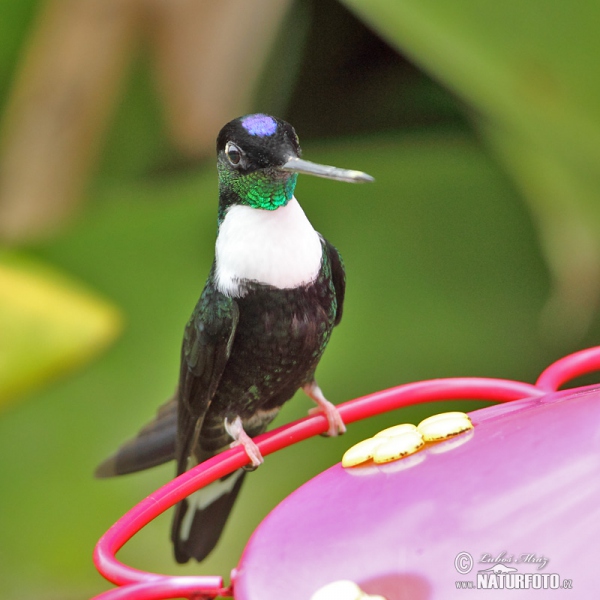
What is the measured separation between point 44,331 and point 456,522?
129 centimetres

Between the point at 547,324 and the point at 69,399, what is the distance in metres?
1.19

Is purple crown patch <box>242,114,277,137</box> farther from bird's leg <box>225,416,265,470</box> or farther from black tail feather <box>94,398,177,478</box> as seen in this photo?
black tail feather <box>94,398,177,478</box>

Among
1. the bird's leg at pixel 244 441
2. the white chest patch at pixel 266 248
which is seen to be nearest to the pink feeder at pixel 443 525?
the bird's leg at pixel 244 441

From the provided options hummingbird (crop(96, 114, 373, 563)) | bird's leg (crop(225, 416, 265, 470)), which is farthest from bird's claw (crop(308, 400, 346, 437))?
bird's leg (crop(225, 416, 265, 470))

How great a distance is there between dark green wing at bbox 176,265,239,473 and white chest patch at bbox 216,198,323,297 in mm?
28

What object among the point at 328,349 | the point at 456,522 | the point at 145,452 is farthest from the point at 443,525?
the point at 328,349

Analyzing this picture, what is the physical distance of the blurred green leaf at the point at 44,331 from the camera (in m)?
1.82

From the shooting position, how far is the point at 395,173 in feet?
6.77

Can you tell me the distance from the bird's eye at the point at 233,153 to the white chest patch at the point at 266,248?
74 mm

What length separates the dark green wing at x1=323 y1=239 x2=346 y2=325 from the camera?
1.19 metres

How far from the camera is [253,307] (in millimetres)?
1106

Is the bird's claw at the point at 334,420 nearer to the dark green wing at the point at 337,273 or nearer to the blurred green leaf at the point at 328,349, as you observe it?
the dark green wing at the point at 337,273

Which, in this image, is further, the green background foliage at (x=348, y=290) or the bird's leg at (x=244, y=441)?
the green background foliage at (x=348, y=290)

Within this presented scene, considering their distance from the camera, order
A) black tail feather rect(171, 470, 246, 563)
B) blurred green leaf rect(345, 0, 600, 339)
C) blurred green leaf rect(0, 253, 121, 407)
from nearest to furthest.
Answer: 1. black tail feather rect(171, 470, 246, 563)
2. blurred green leaf rect(345, 0, 600, 339)
3. blurred green leaf rect(0, 253, 121, 407)
